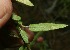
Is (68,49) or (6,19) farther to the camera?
(68,49)

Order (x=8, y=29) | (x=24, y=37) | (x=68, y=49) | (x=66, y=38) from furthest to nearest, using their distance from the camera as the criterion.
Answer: (x=66, y=38)
(x=68, y=49)
(x=8, y=29)
(x=24, y=37)

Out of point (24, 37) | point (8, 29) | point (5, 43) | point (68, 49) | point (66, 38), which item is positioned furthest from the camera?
point (66, 38)

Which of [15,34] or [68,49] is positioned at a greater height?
[15,34]

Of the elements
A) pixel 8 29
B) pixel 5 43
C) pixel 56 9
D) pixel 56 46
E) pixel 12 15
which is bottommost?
pixel 56 46

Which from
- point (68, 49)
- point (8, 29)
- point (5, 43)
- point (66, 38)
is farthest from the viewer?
point (66, 38)

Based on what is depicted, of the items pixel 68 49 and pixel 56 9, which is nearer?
pixel 68 49

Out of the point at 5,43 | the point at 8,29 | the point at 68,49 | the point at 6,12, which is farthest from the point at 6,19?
the point at 68,49

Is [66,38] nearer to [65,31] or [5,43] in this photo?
[65,31]

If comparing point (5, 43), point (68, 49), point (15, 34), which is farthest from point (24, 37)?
point (68, 49)

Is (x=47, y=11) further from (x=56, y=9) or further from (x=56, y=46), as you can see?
(x=56, y=46)
